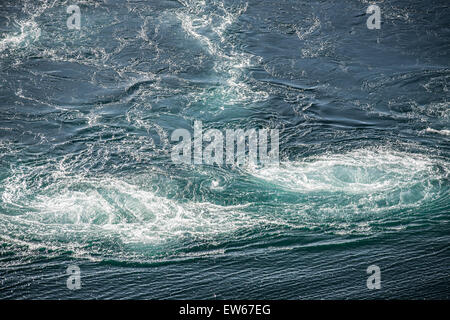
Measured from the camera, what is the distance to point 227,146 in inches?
838

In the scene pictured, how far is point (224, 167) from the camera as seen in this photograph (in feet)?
66.6

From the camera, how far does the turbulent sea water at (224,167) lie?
1602cm

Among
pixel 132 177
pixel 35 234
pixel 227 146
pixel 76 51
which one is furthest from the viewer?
pixel 76 51

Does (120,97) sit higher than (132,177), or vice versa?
(120,97)

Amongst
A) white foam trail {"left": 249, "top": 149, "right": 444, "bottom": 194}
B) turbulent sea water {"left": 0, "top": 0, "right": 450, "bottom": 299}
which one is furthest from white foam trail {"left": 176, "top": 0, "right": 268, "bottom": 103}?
white foam trail {"left": 249, "top": 149, "right": 444, "bottom": 194}

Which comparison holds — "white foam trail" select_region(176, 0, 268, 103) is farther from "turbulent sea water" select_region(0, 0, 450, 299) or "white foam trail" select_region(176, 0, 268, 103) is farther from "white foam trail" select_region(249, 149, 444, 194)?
"white foam trail" select_region(249, 149, 444, 194)

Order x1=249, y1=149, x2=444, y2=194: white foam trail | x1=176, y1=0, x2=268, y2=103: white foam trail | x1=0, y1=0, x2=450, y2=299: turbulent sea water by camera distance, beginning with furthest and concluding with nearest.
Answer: x1=176, y1=0, x2=268, y2=103: white foam trail, x1=249, y1=149, x2=444, y2=194: white foam trail, x1=0, y1=0, x2=450, y2=299: turbulent sea water

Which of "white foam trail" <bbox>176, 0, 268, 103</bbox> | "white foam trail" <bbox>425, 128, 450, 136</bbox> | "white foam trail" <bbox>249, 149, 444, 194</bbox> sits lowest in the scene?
"white foam trail" <bbox>249, 149, 444, 194</bbox>

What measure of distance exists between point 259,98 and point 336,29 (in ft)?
24.7

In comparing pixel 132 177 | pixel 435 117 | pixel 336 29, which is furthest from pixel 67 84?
pixel 435 117

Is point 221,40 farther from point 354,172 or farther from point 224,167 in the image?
point 354,172

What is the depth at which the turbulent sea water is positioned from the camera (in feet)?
52.5

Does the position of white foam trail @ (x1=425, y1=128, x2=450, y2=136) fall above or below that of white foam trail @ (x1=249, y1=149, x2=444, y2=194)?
above

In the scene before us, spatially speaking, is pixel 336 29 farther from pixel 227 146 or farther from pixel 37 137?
pixel 37 137
